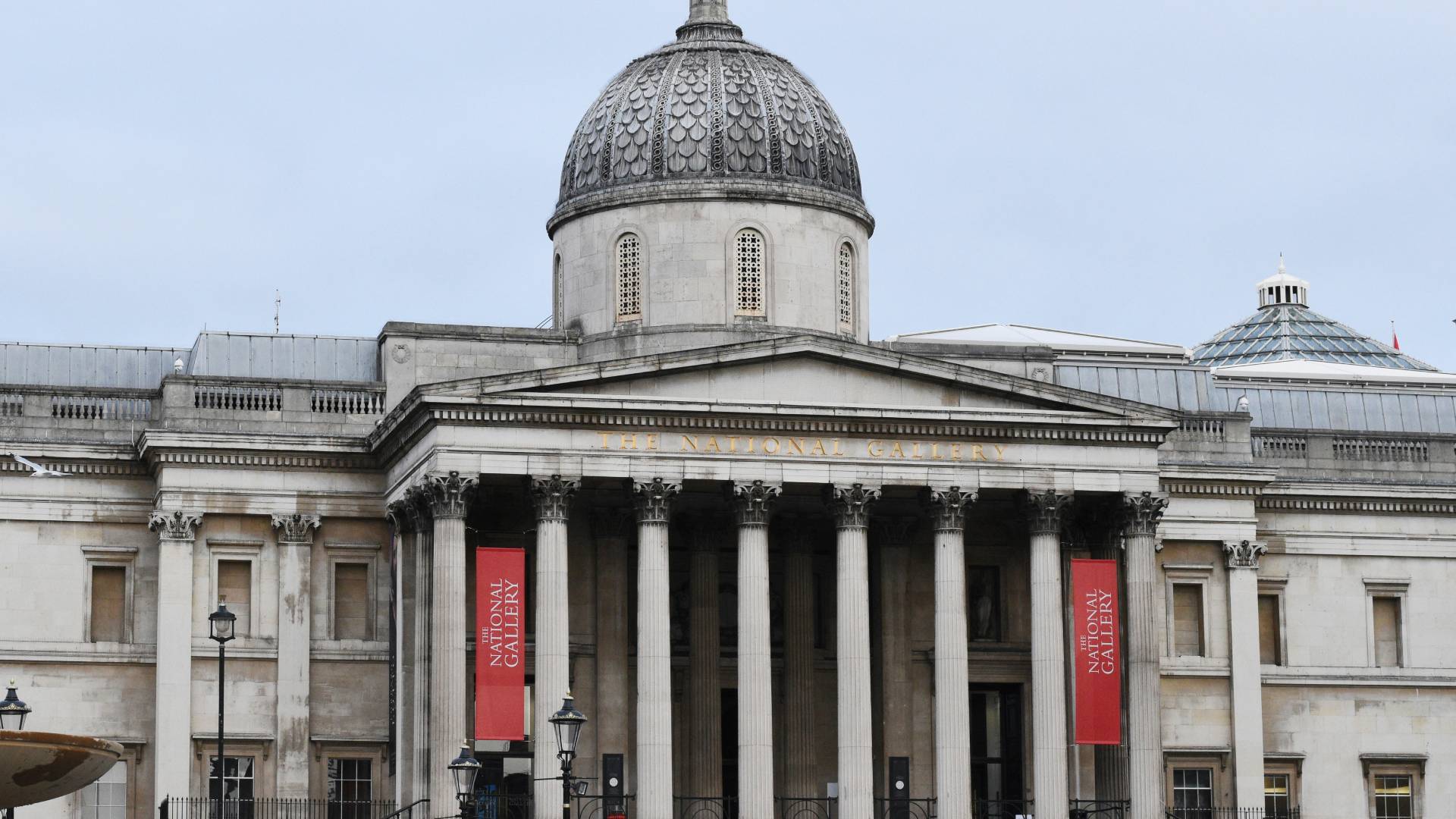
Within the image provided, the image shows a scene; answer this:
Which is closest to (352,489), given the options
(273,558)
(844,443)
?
(273,558)

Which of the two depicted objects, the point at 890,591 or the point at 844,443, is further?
the point at 890,591

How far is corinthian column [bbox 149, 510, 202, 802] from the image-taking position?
6594 centimetres

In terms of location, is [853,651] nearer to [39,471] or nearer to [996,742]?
[996,742]

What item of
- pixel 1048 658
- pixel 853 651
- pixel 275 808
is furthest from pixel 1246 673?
pixel 275 808

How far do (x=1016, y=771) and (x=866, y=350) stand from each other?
1207 centimetres

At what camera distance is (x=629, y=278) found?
69.8m

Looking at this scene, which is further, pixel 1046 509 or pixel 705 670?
pixel 705 670

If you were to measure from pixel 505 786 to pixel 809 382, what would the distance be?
38.6 feet

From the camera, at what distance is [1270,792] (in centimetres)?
7275

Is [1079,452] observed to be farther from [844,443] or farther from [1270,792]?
[1270,792]

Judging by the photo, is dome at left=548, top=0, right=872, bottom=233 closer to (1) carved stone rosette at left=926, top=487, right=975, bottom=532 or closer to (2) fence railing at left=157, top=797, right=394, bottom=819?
Result: (1) carved stone rosette at left=926, top=487, right=975, bottom=532

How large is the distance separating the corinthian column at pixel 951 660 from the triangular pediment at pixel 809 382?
8.01ft

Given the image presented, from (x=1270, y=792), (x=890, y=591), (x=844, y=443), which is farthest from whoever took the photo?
(x=1270, y=792)

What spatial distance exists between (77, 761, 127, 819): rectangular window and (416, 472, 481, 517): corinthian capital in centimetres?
1099
